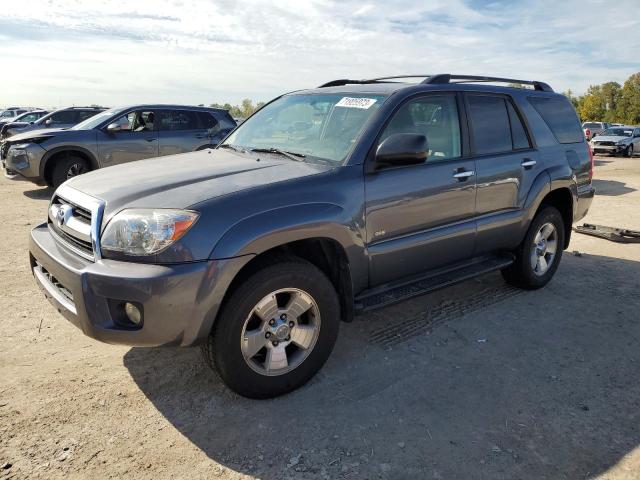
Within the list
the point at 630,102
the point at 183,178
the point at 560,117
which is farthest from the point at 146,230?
the point at 630,102

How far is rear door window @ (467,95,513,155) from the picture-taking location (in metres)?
4.03

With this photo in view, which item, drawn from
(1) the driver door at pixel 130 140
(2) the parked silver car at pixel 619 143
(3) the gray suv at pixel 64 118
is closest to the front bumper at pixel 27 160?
(1) the driver door at pixel 130 140

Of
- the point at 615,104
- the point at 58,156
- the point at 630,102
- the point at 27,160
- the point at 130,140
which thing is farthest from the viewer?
the point at 615,104

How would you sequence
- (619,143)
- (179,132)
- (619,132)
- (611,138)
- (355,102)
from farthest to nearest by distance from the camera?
(619,132)
(611,138)
(619,143)
(179,132)
(355,102)

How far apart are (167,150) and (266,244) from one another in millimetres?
8083

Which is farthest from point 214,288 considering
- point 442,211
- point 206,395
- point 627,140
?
point 627,140

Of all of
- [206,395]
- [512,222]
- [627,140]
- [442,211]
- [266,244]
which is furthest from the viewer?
[627,140]

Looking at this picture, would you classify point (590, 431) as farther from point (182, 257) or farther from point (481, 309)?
point (182, 257)

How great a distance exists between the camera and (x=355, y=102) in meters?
3.62

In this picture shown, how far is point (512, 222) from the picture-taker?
4.34 m

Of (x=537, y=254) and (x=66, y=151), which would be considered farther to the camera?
(x=66, y=151)

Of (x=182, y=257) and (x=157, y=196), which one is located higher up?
(x=157, y=196)

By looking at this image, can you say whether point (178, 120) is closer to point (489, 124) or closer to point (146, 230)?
point (489, 124)

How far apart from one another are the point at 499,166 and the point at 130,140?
25.3 feet
